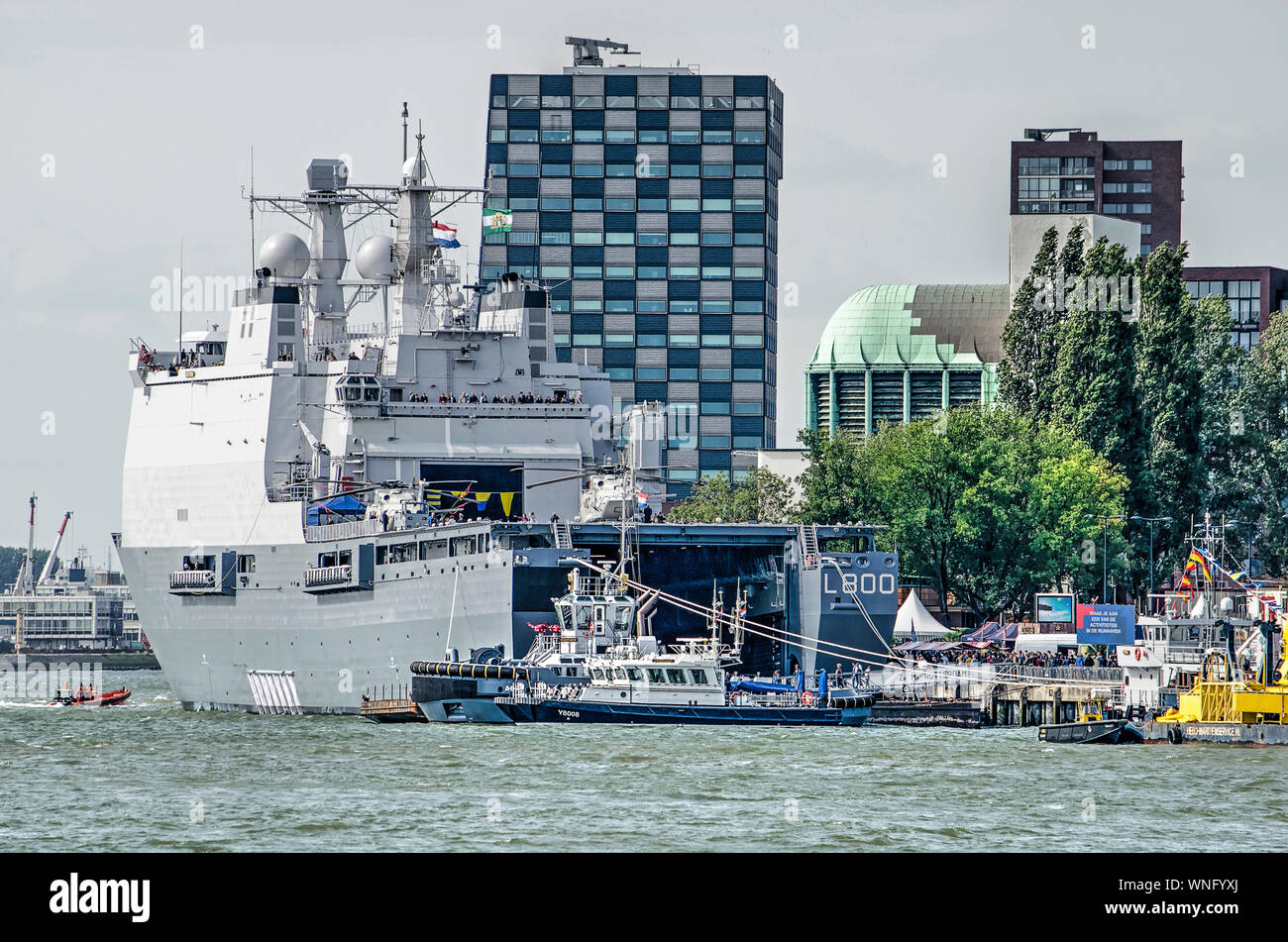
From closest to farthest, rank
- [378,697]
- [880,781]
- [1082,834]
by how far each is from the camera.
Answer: [1082,834] < [880,781] < [378,697]

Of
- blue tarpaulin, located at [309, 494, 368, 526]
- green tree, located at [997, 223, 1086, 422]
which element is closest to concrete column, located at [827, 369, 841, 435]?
green tree, located at [997, 223, 1086, 422]

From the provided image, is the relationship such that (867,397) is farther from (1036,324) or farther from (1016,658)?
(1016,658)

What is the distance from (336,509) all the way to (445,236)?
16458 millimetres

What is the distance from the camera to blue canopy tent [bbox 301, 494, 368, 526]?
8125 centimetres

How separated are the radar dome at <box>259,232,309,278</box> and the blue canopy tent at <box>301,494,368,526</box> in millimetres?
14393

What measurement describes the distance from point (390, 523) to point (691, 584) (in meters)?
11.2

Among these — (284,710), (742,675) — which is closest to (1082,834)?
(742,675)

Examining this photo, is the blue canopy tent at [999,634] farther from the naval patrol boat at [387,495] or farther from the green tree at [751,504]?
the green tree at [751,504]

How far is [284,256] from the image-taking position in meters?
92.9

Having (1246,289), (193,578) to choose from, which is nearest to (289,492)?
(193,578)

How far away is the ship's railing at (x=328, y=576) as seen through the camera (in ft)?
261

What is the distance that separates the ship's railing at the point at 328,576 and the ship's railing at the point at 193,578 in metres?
6.61
